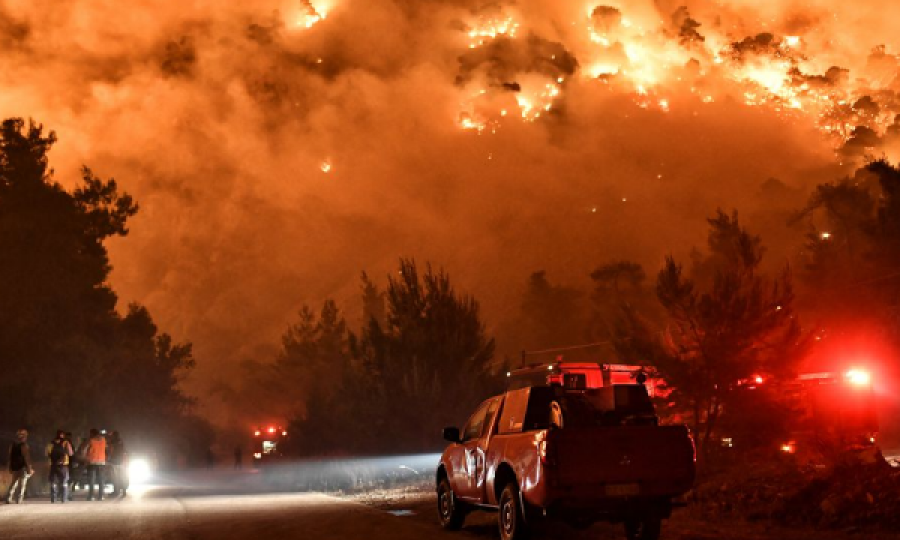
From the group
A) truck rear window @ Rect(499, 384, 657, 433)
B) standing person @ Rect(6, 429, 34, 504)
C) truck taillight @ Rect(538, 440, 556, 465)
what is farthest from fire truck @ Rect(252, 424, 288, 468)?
truck taillight @ Rect(538, 440, 556, 465)

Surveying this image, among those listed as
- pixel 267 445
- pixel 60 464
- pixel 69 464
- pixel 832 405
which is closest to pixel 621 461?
pixel 832 405

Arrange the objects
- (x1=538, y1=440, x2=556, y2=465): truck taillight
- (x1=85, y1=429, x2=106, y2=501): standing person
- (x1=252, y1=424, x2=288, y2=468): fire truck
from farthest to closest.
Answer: (x1=252, y1=424, x2=288, y2=468): fire truck → (x1=85, y1=429, x2=106, y2=501): standing person → (x1=538, y1=440, x2=556, y2=465): truck taillight

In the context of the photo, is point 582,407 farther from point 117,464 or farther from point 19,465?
point 117,464

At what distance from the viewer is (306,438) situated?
121 ft

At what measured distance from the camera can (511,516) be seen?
1192 cm

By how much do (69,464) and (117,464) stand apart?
6.21 ft

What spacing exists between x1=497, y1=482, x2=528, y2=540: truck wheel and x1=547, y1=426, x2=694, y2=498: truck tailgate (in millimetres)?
1016

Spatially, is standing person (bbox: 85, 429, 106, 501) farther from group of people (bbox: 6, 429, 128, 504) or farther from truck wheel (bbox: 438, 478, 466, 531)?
truck wheel (bbox: 438, 478, 466, 531)

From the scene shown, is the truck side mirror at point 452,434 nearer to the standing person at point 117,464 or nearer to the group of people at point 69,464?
the group of people at point 69,464

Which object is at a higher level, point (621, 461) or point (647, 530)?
point (621, 461)

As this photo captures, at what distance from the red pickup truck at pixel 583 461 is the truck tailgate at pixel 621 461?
0.04 feet

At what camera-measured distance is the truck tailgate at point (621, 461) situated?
432 inches

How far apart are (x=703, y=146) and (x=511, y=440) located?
151016 mm

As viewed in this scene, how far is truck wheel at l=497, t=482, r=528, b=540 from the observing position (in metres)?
11.7
